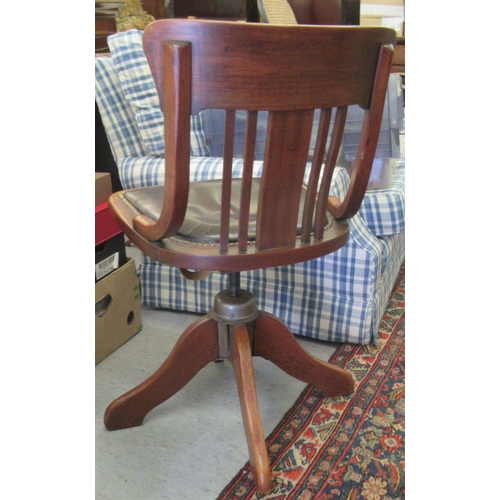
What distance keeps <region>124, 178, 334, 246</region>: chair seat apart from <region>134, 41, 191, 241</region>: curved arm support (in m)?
0.09

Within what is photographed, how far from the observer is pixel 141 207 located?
1044 millimetres

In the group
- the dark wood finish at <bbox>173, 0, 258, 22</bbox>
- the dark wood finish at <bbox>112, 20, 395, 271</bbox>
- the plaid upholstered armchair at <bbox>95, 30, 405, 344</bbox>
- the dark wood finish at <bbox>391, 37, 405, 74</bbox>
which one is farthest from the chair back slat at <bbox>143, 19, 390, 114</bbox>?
the dark wood finish at <bbox>391, 37, 405, 74</bbox>

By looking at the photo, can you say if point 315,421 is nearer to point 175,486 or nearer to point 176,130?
point 175,486

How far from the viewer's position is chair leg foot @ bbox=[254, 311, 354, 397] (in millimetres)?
1165

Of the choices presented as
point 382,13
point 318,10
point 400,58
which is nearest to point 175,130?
point 318,10

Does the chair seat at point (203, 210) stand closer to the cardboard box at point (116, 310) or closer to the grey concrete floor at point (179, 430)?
the cardboard box at point (116, 310)

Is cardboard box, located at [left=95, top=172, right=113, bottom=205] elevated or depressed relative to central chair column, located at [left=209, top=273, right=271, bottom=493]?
elevated

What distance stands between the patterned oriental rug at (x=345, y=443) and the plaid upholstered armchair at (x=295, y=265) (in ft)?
0.46

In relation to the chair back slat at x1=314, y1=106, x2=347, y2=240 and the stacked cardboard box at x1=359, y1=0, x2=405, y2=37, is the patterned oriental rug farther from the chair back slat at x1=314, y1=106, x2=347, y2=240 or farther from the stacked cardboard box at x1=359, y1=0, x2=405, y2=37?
the stacked cardboard box at x1=359, y1=0, x2=405, y2=37

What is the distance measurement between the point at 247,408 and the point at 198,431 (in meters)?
0.18

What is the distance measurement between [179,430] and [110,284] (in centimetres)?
46
